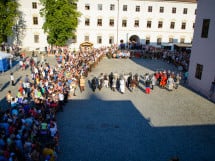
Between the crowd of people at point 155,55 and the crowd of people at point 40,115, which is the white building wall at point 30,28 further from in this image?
the crowd of people at point 40,115

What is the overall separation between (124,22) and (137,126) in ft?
104

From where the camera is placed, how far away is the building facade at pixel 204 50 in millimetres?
18719

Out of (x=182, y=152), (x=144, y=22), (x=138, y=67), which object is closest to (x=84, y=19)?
(x=144, y=22)

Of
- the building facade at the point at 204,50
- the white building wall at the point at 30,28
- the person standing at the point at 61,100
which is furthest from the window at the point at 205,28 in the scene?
the white building wall at the point at 30,28

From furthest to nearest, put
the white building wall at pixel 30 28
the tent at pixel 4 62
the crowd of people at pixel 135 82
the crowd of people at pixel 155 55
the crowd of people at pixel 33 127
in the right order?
the white building wall at pixel 30 28 → the crowd of people at pixel 155 55 → the tent at pixel 4 62 → the crowd of people at pixel 135 82 → the crowd of people at pixel 33 127

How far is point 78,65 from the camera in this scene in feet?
83.9

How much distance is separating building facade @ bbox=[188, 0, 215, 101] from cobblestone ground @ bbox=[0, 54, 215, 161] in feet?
4.59

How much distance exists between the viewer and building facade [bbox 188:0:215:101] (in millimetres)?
18719

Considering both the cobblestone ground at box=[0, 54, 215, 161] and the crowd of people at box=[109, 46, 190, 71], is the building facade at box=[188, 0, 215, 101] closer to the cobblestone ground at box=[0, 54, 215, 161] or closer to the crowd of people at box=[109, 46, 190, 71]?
the cobblestone ground at box=[0, 54, 215, 161]

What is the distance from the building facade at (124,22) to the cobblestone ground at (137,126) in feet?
78.4

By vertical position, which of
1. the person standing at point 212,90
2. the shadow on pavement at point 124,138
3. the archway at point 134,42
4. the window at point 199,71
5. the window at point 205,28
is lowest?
the shadow on pavement at point 124,138

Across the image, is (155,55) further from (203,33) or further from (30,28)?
(30,28)

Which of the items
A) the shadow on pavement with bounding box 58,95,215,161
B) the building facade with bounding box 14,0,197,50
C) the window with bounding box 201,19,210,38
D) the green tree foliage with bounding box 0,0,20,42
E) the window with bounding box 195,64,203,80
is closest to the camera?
the shadow on pavement with bounding box 58,95,215,161

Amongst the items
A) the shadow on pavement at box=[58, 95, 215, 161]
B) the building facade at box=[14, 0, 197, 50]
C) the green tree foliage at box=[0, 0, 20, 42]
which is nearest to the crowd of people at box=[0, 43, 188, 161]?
the shadow on pavement at box=[58, 95, 215, 161]
